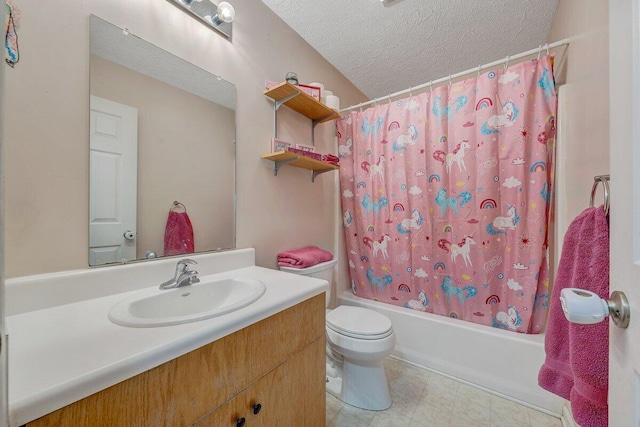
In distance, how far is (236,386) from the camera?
0.72 meters

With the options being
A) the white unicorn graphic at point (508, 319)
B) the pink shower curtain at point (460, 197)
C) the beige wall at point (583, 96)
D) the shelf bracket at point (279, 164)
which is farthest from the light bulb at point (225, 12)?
the white unicorn graphic at point (508, 319)

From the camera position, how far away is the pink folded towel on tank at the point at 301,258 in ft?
4.91

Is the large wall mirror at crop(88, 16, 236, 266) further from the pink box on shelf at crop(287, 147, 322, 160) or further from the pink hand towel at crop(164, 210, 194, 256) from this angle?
the pink box on shelf at crop(287, 147, 322, 160)

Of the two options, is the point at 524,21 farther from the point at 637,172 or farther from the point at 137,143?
the point at 137,143

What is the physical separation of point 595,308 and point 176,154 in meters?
1.40

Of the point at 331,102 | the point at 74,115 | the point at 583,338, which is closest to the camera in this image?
the point at 583,338

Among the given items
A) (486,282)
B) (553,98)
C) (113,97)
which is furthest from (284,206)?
(553,98)

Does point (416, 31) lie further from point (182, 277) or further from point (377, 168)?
point (182, 277)

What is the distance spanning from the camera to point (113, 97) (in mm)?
935

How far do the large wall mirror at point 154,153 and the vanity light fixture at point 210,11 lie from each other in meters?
0.24

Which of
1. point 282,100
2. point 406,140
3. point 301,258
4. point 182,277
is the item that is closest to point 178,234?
point 182,277

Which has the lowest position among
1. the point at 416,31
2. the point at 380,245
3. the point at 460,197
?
the point at 380,245

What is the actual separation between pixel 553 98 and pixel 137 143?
206 cm

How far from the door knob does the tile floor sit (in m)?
1.16
